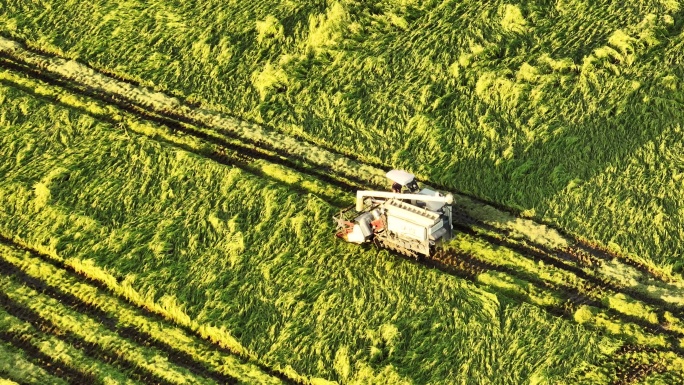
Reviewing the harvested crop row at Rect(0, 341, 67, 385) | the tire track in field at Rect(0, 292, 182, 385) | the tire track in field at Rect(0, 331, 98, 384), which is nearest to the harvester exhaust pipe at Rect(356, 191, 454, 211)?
the tire track in field at Rect(0, 292, 182, 385)

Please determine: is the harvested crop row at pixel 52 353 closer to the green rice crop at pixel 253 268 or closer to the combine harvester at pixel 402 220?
the green rice crop at pixel 253 268

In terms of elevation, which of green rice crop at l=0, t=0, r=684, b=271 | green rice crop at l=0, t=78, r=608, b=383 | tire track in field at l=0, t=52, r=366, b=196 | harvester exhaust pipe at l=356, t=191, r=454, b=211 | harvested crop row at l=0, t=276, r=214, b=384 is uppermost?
green rice crop at l=0, t=0, r=684, b=271

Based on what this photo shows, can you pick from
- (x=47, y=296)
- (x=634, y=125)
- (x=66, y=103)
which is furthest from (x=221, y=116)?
(x=634, y=125)

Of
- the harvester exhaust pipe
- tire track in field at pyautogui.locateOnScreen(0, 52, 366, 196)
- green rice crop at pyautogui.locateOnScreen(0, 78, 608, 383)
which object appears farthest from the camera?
tire track in field at pyautogui.locateOnScreen(0, 52, 366, 196)

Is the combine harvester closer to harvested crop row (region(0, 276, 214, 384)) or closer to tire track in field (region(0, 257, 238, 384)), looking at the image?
tire track in field (region(0, 257, 238, 384))

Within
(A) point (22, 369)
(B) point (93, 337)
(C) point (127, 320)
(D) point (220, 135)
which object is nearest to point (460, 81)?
(D) point (220, 135)

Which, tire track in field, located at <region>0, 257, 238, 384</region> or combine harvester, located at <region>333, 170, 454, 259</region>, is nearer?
tire track in field, located at <region>0, 257, 238, 384</region>
